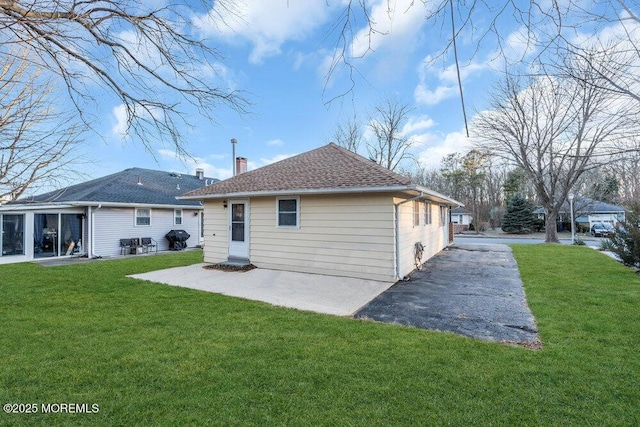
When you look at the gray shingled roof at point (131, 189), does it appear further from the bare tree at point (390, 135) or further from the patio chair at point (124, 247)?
the bare tree at point (390, 135)

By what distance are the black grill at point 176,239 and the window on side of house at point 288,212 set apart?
9.25 meters

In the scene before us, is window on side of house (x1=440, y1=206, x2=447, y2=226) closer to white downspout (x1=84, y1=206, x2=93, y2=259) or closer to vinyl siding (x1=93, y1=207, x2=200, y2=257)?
vinyl siding (x1=93, y1=207, x2=200, y2=257)

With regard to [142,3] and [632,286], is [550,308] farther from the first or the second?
[142,3]

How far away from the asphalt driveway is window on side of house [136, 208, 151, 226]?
13385mm

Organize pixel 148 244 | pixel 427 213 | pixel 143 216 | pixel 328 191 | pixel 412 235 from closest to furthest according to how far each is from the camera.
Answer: pixel 328 191
pixel 412 235
pixel 427 213
pixel 148 244
pixel 143 216

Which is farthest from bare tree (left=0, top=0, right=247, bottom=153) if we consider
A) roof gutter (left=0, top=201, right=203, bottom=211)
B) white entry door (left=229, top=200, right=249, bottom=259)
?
roof gutter (left=0, top=201, right=203, bottom=211)

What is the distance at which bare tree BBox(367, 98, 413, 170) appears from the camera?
24156mm

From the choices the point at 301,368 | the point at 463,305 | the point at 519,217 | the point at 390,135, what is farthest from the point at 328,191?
the point at 519,217

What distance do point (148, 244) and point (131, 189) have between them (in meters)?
3.18

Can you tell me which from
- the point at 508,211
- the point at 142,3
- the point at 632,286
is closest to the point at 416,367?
the point at 142,3

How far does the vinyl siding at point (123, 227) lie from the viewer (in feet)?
45.4

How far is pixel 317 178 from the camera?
29.9 ft

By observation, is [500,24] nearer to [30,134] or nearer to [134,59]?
[134,59]

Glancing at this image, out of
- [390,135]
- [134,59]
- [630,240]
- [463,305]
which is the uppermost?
[390,135]
